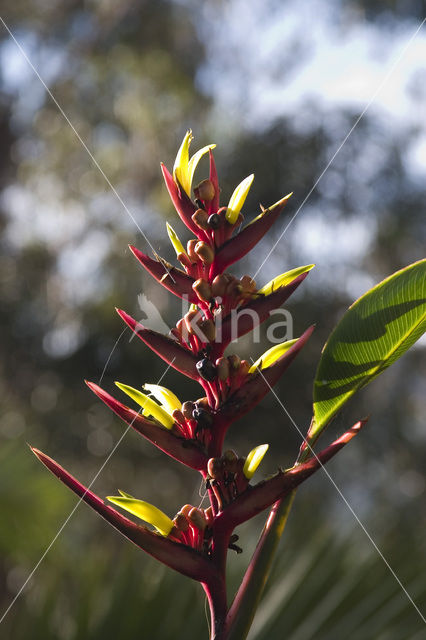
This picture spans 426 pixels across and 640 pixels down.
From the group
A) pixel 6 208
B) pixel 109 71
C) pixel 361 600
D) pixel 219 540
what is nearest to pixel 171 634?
pixel 361 600

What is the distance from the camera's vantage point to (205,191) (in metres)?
0.35

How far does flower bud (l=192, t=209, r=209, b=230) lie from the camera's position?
34 centimetres

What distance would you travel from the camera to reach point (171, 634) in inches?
39.9

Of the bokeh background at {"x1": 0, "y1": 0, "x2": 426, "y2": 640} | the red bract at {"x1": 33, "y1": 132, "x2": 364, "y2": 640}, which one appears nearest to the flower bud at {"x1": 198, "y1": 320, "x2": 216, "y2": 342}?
the red bract at {"x1": 33, "y1": 132, "x2": 364, "y2": 640}

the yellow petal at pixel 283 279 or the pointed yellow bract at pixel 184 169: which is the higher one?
the pointed yellow bract at pixel 184 169

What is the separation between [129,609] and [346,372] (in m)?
0.85

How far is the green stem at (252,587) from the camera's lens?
29 cm

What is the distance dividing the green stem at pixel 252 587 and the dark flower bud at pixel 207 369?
0.25ft

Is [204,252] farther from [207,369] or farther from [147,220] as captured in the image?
[147,220]

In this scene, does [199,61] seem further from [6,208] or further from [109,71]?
[6,208]

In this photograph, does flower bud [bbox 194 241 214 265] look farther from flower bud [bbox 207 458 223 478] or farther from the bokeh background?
the bokeh background

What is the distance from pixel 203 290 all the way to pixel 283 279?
47 millimetres

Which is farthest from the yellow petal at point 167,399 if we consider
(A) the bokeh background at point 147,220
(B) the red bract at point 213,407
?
(A) the bokeh background at point 147,220

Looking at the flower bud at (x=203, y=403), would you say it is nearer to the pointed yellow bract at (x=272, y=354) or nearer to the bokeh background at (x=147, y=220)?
the pointed yellow bract at (x=272, y=354)
